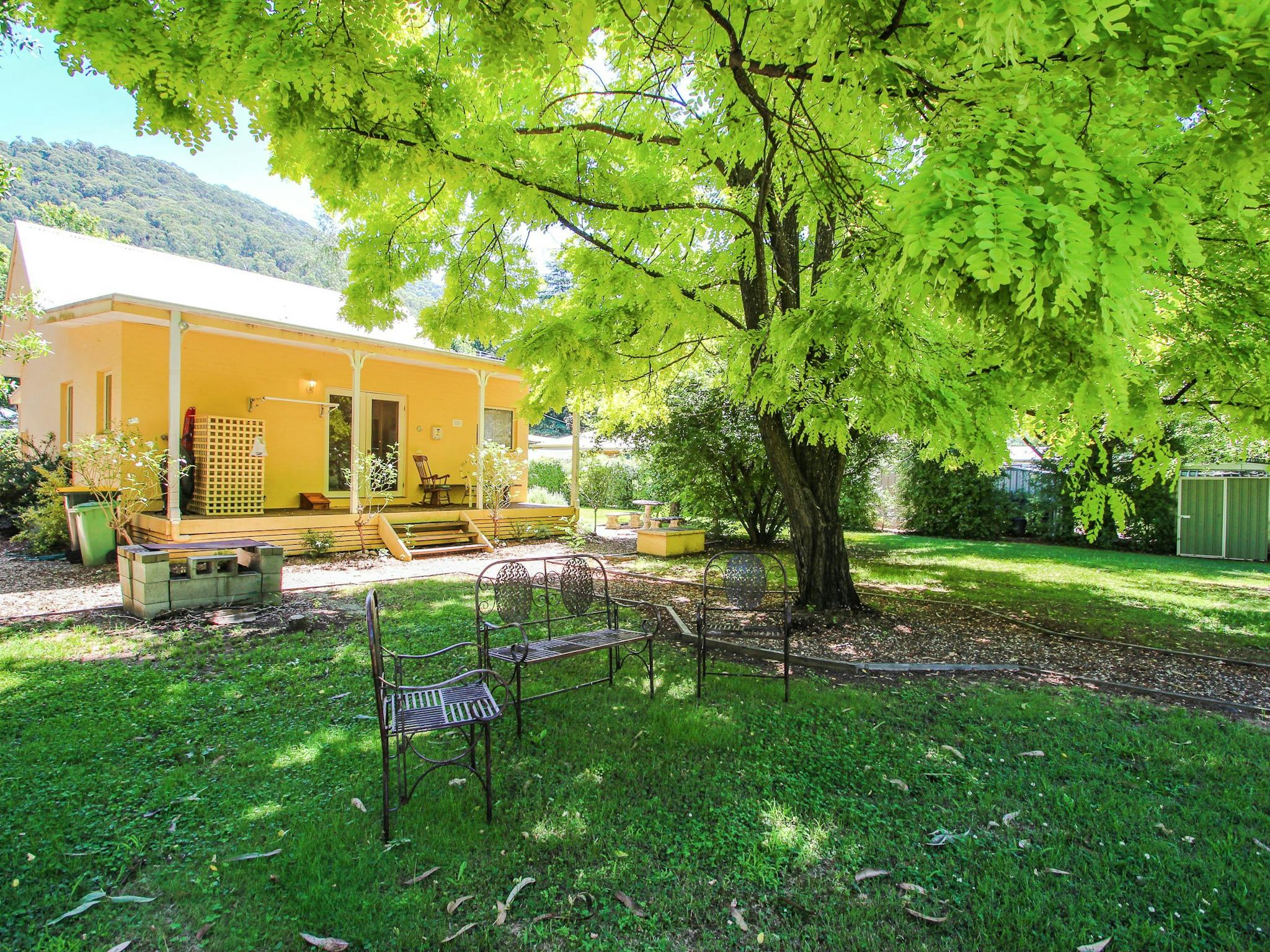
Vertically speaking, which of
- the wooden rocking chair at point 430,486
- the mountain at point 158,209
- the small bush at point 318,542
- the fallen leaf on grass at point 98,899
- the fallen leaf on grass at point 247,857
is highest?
the mountain at point 158,209

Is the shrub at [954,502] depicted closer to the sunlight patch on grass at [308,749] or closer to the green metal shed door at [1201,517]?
the green metal shed door at [1201,517]

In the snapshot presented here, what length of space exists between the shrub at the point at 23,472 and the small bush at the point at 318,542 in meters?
6.06

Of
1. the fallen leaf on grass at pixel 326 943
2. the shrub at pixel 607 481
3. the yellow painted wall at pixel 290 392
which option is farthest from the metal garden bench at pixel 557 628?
the shrub at pixel 607 481

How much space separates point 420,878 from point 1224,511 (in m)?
18.0

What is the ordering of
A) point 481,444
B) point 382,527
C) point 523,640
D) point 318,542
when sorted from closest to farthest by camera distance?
point 523,640, point 318,542, point 382,527, point 481,444

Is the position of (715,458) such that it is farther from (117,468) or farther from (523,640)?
(117,468)

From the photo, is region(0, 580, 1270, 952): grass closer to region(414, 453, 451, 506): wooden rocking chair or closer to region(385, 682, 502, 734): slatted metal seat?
region(385, 682, 502, 734): slatted metal seat

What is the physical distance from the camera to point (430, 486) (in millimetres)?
14211

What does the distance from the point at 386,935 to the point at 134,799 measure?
74.6 inches

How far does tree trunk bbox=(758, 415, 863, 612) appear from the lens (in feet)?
24.4

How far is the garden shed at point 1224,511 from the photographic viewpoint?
539 inches

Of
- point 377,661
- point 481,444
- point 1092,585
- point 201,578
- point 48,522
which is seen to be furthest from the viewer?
point 481,444

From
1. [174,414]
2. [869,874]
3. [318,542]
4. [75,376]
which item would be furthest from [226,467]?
[869,874]

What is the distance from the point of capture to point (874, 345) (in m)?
4.44
